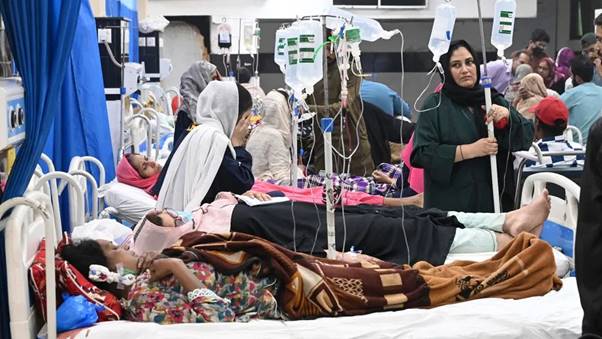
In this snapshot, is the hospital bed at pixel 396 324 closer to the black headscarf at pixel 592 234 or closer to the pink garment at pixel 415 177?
the black headscarf at pixel 592 234

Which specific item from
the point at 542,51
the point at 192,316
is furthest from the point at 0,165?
the point at 542,51

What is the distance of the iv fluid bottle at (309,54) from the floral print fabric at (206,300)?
0.81 metres

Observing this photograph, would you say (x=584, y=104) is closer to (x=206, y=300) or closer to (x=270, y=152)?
(x=270, y=152)

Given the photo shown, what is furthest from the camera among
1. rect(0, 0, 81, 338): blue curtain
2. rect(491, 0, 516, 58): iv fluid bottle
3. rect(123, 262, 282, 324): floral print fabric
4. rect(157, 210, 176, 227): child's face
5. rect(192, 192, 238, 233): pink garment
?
rect(491, 0, 516, 58): iv fluid bottle

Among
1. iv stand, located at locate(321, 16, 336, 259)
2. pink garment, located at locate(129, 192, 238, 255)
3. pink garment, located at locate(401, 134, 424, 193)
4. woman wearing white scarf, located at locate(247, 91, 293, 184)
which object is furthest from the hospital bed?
woman wearing white scarf, located at locate(247, 91, 293, 184)

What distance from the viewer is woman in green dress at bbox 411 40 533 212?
4.46m

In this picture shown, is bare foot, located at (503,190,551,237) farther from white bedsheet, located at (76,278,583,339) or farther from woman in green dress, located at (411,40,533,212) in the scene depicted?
white bedsheet, located at (76,278,583,339)

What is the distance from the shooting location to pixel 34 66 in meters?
2.93

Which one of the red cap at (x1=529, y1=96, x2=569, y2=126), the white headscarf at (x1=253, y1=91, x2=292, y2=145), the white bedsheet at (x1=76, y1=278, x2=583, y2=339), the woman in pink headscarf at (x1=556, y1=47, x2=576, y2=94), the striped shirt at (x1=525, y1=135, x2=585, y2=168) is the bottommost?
the white bedsheet at (x1=76, y1=278, x2=583, y2=339)

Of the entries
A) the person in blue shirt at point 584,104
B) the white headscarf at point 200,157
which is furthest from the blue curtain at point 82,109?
the person in blue shirt at point 584,104

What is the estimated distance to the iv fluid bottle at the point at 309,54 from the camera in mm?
3375

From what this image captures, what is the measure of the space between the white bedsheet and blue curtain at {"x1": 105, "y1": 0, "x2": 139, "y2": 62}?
20.9ft

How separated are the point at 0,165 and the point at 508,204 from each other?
106 inches

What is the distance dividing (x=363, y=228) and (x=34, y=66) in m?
1.69
